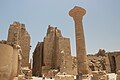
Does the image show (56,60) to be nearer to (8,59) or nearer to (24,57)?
(24,57)

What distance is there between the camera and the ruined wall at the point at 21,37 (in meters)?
21.8

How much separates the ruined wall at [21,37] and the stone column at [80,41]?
36.3ft

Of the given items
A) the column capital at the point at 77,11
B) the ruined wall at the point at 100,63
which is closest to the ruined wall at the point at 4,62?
the column capital at the point at 77,11

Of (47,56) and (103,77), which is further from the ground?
(47,56)

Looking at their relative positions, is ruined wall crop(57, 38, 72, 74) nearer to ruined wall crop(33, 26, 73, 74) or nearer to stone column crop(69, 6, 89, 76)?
ruined wall crop(33, 26, 73, 74)

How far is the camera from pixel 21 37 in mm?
24234

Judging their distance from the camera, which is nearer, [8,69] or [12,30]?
[8,69]

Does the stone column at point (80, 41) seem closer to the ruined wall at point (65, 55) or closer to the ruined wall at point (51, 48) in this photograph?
the ruined wall at point (65, 55)

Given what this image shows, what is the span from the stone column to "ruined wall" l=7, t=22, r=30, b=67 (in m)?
11.1

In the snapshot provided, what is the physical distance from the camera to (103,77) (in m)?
9.68

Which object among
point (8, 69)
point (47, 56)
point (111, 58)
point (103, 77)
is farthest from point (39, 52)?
point (8, 69)

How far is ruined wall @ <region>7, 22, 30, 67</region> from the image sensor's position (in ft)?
71.6

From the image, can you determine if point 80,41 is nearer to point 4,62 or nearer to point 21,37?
point 4,62

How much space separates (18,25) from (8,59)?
19178 mm
